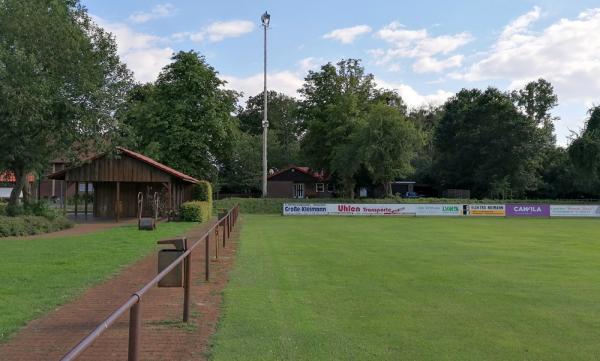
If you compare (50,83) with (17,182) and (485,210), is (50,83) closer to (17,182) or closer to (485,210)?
(17,182)

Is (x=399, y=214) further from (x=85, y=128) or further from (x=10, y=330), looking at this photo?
(x=10, y=330)

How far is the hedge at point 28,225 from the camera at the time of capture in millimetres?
21172

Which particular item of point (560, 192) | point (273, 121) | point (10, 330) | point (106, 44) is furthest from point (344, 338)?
point (273, 121)

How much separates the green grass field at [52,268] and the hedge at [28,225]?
8.65 ft

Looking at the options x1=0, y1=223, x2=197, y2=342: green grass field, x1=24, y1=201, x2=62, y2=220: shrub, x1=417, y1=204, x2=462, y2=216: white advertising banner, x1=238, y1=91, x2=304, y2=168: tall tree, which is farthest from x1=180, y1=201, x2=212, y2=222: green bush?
x1=238, y1=91, x2=304, y2=168: tall tree

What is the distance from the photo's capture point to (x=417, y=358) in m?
5.85

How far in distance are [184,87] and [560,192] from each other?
1687 inches

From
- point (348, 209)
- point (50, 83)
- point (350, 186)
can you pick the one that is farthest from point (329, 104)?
point (50, 83)

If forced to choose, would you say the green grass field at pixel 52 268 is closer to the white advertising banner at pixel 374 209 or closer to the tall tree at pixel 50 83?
the tall tree at pixel 50 83

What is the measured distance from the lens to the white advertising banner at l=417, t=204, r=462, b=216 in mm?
45156

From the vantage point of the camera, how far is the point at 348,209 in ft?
148

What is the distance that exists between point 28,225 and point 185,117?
26.0 metres

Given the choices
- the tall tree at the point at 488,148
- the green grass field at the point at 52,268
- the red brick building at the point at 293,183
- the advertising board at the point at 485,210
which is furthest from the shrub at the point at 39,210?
the tall tree at the point at 488,148

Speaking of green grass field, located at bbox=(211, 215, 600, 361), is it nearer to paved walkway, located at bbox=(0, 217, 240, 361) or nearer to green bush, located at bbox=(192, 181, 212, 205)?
paved walkway, located at bbox=(0, 217, 240, 361)
